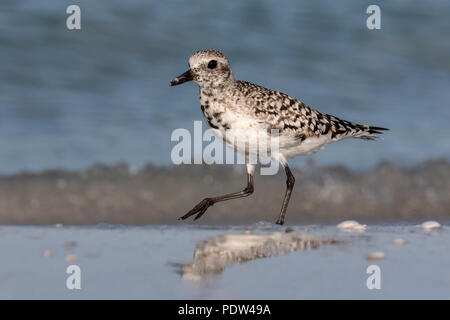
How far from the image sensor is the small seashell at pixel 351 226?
670cm

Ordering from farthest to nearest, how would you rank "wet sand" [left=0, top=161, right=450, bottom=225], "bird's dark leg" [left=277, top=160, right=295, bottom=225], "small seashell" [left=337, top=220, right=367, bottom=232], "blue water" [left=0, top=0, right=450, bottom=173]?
"blue water" [left=0, top=0, right=450, bottom=173]
"wet sand" [left=0, top=161, right=450, bottom=225]
"bird's dark leg" [left=277, top=160, right=295, bottom=225]
"small seashell" [left=337, top=220, right=367, bottom=232]

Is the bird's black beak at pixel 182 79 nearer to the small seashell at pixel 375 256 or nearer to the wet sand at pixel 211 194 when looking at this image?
the wet sand at pixel 211 194

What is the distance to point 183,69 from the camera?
1146 cm

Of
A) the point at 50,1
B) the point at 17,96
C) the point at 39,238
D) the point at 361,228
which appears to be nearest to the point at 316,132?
the point at 361,228

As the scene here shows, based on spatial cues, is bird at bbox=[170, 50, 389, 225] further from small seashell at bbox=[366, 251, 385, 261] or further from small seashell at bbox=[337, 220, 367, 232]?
small seashell at bbox=[366, 251, 385, 261]

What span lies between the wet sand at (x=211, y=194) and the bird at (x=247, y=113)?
591mm

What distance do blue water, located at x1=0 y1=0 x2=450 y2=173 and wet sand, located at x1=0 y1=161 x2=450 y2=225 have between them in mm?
259

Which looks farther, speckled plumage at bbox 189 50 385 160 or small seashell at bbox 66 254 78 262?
speckled plumage at bbox 189 50 385 160

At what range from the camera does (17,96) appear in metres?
9.88

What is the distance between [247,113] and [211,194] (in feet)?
5.39

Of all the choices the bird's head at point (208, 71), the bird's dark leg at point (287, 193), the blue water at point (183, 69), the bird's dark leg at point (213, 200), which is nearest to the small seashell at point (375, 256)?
the bird's dark leg at point (287, 193)

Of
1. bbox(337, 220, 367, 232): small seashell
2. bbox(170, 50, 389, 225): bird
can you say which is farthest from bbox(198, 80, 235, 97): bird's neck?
bbox(337, 220, 367, 232): small seashell

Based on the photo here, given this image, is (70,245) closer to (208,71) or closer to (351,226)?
(208,71)

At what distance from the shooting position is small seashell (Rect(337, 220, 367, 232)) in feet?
22.0
